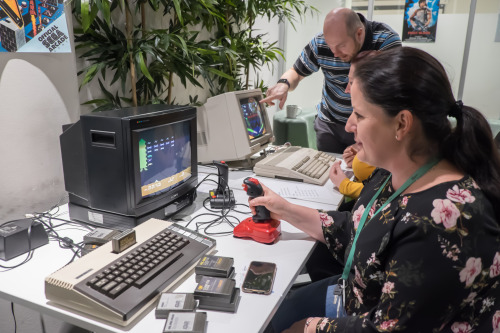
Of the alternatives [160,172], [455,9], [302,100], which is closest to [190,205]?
[160,172]

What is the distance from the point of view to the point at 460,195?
868mm

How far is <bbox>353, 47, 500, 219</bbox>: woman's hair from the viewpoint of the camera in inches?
35.3

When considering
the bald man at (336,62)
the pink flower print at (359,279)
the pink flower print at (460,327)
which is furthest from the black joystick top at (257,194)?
the bald man at (336,62)

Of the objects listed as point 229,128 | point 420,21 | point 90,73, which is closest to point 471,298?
point 229,128

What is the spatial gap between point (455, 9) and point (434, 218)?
14.3 feet

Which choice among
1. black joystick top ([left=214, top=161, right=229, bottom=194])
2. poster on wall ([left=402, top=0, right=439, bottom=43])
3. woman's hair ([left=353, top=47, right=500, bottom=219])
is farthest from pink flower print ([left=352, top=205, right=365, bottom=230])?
poster on wall ([left=402, top=0, right=439, bottom=43])

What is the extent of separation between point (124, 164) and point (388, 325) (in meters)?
0.91

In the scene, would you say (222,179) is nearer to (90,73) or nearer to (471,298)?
(90,73)

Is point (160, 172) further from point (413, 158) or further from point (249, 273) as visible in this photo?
point (413, 158)

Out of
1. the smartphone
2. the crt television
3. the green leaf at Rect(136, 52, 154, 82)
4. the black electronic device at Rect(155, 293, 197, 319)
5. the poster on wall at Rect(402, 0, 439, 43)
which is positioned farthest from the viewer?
the poster on wall at Rect(402, 0, 439, 43)

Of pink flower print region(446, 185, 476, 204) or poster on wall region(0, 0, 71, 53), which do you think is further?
poster on wall region(0, 0, 71, 53)

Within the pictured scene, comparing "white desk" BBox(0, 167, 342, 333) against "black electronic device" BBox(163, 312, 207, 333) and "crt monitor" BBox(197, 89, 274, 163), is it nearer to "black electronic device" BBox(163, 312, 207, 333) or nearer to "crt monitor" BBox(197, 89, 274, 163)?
"black electronic device" BBox(163, 312, 207, 333)

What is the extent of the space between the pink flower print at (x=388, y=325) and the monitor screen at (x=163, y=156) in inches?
34.6

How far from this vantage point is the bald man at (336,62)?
2.22m
